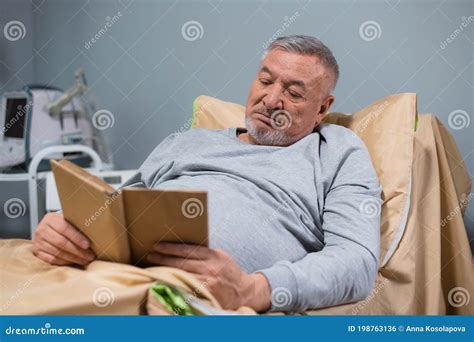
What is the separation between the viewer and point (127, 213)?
0.85 m

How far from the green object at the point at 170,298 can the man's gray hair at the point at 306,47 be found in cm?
56

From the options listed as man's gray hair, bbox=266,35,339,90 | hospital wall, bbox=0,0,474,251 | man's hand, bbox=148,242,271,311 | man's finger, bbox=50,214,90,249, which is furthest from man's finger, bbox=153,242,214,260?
hospital wall, bbox=0,0,474,251

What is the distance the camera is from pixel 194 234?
0.84 metres

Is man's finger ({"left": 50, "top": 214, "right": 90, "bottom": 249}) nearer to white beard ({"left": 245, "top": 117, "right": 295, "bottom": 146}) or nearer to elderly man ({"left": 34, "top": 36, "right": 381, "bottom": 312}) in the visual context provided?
elderly man ({"left": 34, "top": 36, "right": 381, "bottom": 312})

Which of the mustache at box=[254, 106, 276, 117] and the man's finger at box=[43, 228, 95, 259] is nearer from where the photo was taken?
the man's finger at box=[43, 228, 95, 259]

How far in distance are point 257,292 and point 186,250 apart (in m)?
0.11

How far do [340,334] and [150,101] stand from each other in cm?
97

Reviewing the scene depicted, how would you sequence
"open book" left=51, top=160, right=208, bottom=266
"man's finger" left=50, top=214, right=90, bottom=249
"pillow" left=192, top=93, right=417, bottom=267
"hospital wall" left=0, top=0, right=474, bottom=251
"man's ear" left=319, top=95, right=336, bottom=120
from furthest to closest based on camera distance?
"hospital wall" left=0, top=0, right=474, bottom=251 → "man's ear" left=319, top=95, right=336, bottom=120 → "pillow" left=192, top=93, right=417, bottom=267 → "man's finger" left=50, top=214, right=90, bottom=249 → "open book" left=51, top=160, right=208, bottom=266

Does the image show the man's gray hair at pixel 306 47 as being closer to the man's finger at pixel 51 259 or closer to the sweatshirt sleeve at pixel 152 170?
the sweatshirt sleeve at pixel 152 170

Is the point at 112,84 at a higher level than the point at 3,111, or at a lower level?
higher

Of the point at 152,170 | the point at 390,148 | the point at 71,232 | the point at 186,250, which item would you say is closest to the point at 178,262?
the point at 186,250

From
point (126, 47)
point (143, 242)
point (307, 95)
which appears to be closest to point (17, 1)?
point (126, 47)

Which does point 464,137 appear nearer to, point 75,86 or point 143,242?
point 143,242

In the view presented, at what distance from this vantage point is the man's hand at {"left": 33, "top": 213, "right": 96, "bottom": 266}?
92 cm
